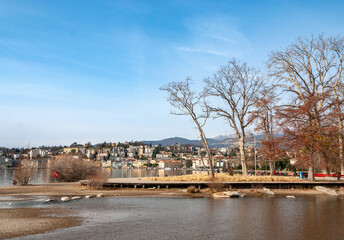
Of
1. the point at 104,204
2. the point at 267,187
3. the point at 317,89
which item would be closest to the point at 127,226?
the point at 104,204

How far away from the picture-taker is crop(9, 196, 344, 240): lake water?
13422mm

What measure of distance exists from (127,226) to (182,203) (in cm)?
843

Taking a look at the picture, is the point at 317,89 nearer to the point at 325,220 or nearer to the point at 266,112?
the point at 266,112

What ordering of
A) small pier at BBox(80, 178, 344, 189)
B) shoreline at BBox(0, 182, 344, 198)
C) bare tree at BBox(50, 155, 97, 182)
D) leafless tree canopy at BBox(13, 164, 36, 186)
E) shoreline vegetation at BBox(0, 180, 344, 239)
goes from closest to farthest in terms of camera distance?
shoreline vegetation at BBox(0, 180, 344, 239), shoreline at BBox(0, 182, 344, 198), small pier at BBox(80, 178, 344, 189), leafless tree canopy at BBox(13, 164, 36, 186), bare tree at BBox(50, 155, 97, 182)

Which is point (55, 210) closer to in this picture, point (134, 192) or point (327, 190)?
point (134, 192)

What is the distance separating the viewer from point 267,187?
3186 centimetres

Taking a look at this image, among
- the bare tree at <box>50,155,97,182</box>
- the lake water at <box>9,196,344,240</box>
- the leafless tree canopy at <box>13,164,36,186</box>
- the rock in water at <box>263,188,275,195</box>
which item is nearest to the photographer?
the lake water at <box>9,196,344,240</box>

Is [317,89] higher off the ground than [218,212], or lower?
higher

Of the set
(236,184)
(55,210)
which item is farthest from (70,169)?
(55,210)

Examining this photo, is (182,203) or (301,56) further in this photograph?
Result: (301,56)

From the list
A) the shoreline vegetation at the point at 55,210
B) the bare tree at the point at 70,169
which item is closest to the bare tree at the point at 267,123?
the shoreline vegetation at the point at 55,210

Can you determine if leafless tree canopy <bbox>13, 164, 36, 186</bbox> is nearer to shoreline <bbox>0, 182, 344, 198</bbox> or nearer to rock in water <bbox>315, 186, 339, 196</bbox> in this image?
shoreline <bbox>0, 182, 344, 198</bbox>

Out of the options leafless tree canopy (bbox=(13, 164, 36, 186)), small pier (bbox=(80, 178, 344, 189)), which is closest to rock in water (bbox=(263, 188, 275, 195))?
small pier (bbox=(80, 178, 344, 189))

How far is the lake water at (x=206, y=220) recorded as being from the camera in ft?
44.0
